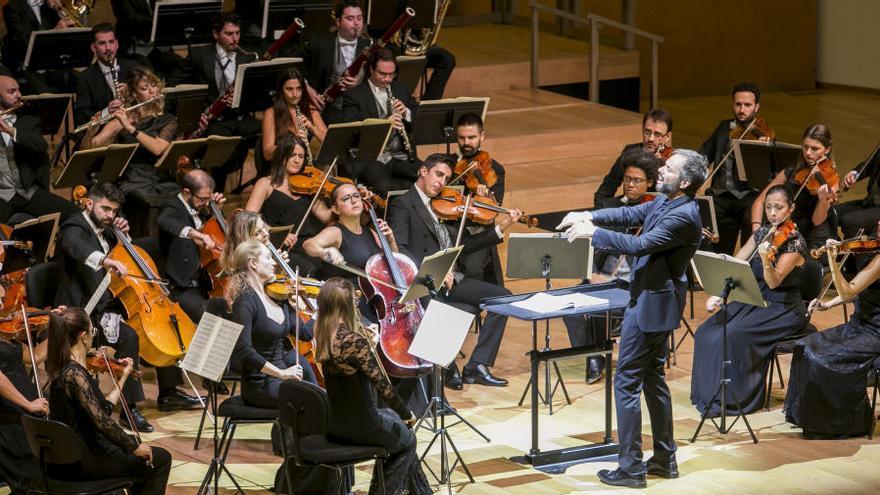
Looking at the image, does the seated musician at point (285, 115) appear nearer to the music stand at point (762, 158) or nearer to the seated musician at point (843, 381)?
the music stand at point (762, 158)

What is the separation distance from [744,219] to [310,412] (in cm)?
446

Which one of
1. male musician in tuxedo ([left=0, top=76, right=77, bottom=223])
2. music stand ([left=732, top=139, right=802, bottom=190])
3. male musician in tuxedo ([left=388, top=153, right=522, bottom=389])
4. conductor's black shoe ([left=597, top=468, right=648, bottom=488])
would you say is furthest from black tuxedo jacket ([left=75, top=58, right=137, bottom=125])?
conductor's black shoe ([left=597, top=468, right=648, bottom=488])

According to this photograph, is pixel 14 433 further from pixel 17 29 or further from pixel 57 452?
pixel 17 29

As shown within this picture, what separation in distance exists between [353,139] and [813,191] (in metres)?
2.66

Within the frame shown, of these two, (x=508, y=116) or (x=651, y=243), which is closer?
(x=651, y=243)

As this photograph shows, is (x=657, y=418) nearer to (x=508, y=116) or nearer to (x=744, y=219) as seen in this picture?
(x=744, y=219)

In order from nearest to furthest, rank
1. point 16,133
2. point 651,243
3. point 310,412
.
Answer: point 310,412 < point 651,243 < point 16,133

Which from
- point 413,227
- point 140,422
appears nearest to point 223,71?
point 413,227

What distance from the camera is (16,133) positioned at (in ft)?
26.1

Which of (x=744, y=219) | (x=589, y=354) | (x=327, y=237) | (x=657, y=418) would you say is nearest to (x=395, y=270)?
(x=327, y=237)

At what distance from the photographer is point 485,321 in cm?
741

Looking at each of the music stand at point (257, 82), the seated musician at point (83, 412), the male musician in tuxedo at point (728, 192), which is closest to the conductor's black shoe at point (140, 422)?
the seated musician at point (83, 412)

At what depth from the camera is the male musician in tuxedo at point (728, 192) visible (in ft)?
29.1

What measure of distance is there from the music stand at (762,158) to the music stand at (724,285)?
1948 mm
